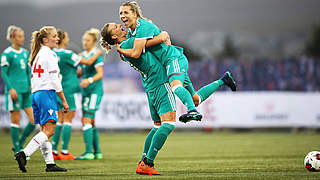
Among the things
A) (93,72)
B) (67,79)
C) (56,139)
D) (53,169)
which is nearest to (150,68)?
(53,169)

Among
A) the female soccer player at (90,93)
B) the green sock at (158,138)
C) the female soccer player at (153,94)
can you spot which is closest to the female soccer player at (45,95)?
the female soccer player at (153,94)

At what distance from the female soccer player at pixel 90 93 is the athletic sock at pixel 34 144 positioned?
9.18 feet

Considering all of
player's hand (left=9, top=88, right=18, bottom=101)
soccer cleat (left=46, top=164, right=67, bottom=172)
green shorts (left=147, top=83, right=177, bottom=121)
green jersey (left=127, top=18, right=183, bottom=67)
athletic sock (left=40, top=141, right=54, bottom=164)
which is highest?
green jersey (left=127, top=18, right=183, bottom=67)

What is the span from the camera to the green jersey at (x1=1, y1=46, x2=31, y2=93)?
10.8 meters

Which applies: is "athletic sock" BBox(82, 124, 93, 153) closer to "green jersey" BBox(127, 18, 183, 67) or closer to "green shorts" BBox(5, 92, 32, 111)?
"green shorts" BBox(5, 92, 32, 111)

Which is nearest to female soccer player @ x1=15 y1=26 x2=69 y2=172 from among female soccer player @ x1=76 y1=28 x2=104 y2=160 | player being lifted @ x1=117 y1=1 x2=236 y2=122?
player being lifted @ x1=117 y1=1 x2=236 y2=122

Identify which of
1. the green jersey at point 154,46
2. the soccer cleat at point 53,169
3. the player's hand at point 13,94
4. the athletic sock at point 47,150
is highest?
the green jersey at point 154,46

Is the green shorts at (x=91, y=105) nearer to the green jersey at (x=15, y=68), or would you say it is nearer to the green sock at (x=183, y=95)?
the green jersey at (x=15, y=68)

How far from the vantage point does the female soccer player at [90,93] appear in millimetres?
10398

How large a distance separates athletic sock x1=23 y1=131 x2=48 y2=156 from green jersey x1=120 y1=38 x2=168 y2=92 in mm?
1681

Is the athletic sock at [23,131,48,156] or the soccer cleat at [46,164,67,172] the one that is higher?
the athletic sock at [23,131,48,156]

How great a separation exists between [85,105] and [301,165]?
A: 4473 mm

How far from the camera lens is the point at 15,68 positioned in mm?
10930

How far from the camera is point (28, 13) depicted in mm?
78312
